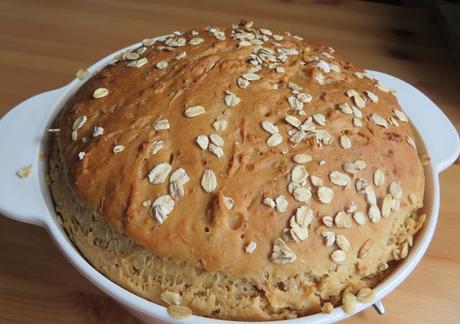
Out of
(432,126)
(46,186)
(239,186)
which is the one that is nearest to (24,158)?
(46,186)

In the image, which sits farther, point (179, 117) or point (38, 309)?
point (38, 309)

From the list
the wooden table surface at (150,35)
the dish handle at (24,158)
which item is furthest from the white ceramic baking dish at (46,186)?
the wooden table surface at (150,35)

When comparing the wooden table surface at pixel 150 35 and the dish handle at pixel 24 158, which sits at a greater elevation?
the dish handle at pixel 24 158

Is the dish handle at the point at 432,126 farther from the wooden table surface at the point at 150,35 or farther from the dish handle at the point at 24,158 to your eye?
the dish handle at the point at 24,158

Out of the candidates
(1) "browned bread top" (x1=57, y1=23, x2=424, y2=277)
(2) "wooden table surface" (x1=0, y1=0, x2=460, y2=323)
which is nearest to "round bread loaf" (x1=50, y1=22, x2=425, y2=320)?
(1) "browned bread top" (x1=57, y1=23, x2=424, y2=277)

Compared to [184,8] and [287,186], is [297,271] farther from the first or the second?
[184,8]

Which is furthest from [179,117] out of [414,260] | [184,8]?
[184,8]

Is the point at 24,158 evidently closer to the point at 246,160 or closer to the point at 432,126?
the point at 246,160
